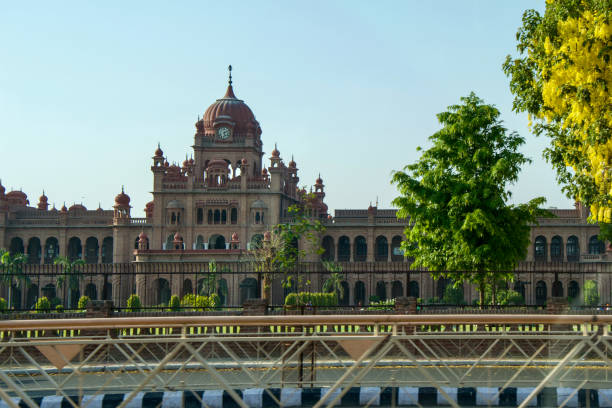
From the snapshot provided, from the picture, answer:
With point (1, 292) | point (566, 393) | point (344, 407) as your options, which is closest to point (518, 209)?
point (566, 393)

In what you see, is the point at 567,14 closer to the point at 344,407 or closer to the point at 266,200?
the point at 344,407

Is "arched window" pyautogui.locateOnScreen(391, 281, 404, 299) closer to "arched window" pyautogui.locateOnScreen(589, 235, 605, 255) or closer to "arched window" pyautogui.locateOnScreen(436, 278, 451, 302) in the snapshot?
"arched window" pyautogui.locateOnScreen(436, 278, 451, 302)

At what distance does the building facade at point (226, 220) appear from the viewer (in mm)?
70250

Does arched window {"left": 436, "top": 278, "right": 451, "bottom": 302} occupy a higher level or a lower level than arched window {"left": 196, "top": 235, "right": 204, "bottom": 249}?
lower

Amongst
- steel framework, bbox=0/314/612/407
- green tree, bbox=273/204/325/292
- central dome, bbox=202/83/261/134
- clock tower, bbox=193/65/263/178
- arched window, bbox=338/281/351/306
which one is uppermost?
central dome, bbox=202/83/261/134

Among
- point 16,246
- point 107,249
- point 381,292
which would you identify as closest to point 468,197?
point 381,292

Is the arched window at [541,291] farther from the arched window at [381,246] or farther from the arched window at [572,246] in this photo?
the arched window at [381,246]

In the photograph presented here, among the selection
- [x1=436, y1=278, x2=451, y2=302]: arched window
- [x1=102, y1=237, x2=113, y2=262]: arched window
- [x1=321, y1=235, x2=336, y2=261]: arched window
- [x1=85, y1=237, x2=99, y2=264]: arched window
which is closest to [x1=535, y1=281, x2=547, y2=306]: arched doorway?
[x1=436, y1=278, x2=451, y2=302]: arched window

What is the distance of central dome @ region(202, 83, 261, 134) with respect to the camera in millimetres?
76375

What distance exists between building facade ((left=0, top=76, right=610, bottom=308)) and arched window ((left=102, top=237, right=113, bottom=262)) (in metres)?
2.00

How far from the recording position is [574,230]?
229 ft

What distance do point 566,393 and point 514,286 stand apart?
4908 centimetres

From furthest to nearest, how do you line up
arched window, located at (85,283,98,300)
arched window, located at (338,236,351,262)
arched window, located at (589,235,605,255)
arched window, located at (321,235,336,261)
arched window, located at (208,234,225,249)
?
arched window, located at (338,236,351,262)
arched window, located at (321,235,336,261)
arched window, located at (208,234,225,249)
arched window, located at (589,235,605,255)
arched window, located at (85,283,98,300)

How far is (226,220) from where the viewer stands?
234ft
